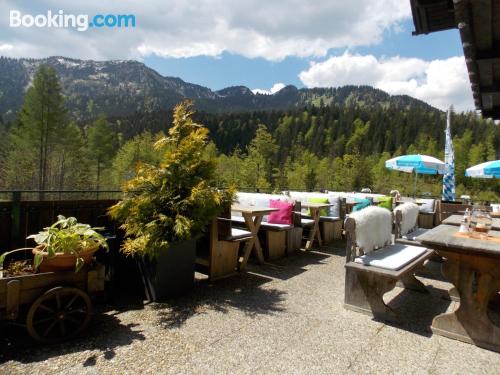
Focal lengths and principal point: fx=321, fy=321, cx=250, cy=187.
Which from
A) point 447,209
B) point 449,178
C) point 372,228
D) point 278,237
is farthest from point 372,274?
point 449,178

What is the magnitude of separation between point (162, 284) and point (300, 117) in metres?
97.1

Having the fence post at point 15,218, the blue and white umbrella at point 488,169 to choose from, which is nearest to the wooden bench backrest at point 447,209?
the blue and white umbrella at point 488,169

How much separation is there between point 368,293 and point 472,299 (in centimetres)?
82

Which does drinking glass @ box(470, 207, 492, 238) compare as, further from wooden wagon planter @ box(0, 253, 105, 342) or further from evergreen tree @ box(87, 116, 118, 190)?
evergreen tree @ box(87, 116, 118, 190)

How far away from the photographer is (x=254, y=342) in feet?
8.22

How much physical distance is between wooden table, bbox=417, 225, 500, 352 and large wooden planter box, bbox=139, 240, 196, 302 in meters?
2.33

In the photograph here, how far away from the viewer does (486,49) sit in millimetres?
2414

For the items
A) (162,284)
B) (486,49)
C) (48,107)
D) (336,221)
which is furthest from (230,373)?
(48,107)

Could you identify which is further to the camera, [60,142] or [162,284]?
Result: [60,142]

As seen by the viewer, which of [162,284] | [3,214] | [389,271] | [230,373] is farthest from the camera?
[162,284]

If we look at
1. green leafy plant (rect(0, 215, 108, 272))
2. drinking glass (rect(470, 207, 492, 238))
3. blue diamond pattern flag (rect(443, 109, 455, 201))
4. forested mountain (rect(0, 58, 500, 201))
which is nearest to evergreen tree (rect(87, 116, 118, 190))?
forested mountain (rect(0, 58, 500, 201))

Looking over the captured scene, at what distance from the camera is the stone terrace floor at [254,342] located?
7.13 feet

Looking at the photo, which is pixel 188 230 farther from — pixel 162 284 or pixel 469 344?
pixel 469 344

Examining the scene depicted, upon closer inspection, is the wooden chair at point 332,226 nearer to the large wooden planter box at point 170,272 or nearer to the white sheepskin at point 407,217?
the white sheepskin at point 407,217
